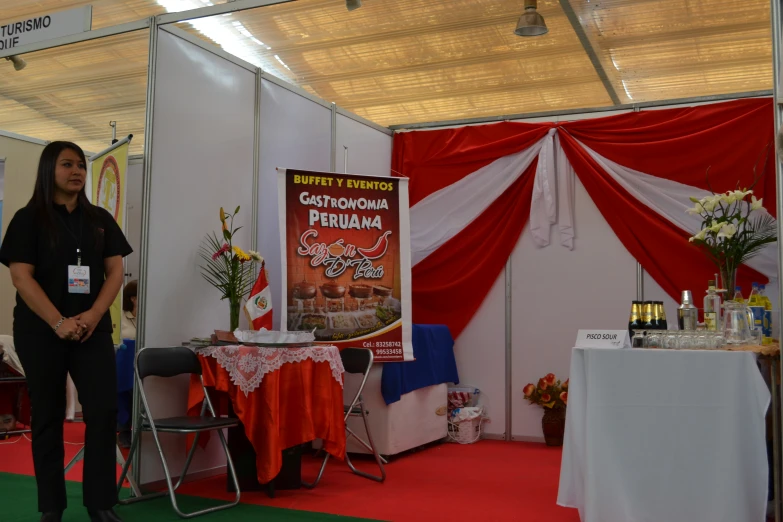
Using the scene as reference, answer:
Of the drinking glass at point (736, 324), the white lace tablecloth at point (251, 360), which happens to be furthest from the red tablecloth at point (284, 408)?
the drinking glass at point (736, 324)

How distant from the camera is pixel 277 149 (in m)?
5.54

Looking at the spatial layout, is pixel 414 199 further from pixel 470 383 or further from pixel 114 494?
pixel 114 494

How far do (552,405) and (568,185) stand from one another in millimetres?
1713

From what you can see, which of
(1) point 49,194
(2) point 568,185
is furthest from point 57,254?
(2) point 568,185

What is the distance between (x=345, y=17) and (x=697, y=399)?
4.58m

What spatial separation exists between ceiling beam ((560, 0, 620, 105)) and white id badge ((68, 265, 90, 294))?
4210 mm

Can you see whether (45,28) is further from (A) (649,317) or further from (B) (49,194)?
(A) (649,317)

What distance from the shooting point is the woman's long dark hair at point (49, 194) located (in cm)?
340

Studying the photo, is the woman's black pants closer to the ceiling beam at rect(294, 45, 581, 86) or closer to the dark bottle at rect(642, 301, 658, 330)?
the dark bottle at rect(642, 301, 658, 330)

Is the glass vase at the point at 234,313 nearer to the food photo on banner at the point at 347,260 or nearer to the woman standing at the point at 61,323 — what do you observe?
the food photo on banner at the point at 347,260

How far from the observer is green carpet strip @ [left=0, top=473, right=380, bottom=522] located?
3691mm

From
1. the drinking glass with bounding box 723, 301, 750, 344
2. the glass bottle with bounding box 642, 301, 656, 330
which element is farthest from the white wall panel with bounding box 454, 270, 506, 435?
the drinking glass with bounding box 723, 301, 750, 344

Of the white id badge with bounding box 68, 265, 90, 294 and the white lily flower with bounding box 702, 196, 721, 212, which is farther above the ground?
the white lily flower with bounding box 702, 196, 721, 212

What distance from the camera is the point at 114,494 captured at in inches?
136
